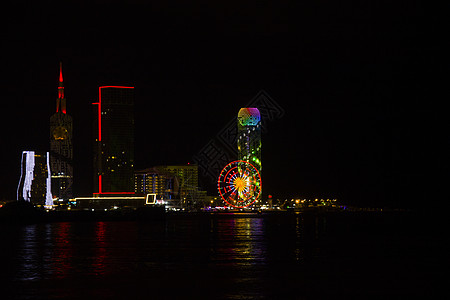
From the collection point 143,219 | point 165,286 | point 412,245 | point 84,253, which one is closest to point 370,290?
point 165,286

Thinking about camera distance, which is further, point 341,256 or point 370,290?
point 341,256

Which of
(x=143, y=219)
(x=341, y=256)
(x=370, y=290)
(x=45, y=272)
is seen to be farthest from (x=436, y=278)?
(x=143, y=219)

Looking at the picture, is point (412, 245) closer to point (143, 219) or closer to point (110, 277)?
point (110, 277)

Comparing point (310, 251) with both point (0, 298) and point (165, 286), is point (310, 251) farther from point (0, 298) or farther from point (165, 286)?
point (0, 298)

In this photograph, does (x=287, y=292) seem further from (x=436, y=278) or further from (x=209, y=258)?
(x=209, y=258)

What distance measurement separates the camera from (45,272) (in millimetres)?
38594

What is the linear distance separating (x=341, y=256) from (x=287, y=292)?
62.8 ft

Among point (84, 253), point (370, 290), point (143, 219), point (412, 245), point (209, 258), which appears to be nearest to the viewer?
point (370, 290)

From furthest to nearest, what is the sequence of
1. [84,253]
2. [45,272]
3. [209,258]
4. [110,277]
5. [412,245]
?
[412,245] < [84,253] < [209,258] < [45,272] < [110,277]

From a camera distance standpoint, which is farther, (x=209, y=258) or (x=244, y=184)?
(x=244, y=184)

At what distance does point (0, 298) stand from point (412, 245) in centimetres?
4356

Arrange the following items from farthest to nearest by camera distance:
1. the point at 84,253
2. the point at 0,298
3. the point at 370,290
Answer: the point at 84,253 → the point at 370,290 → the point at 0,298

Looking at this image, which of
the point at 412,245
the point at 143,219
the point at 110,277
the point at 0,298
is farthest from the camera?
the point at 143,219

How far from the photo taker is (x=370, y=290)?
104 ft
